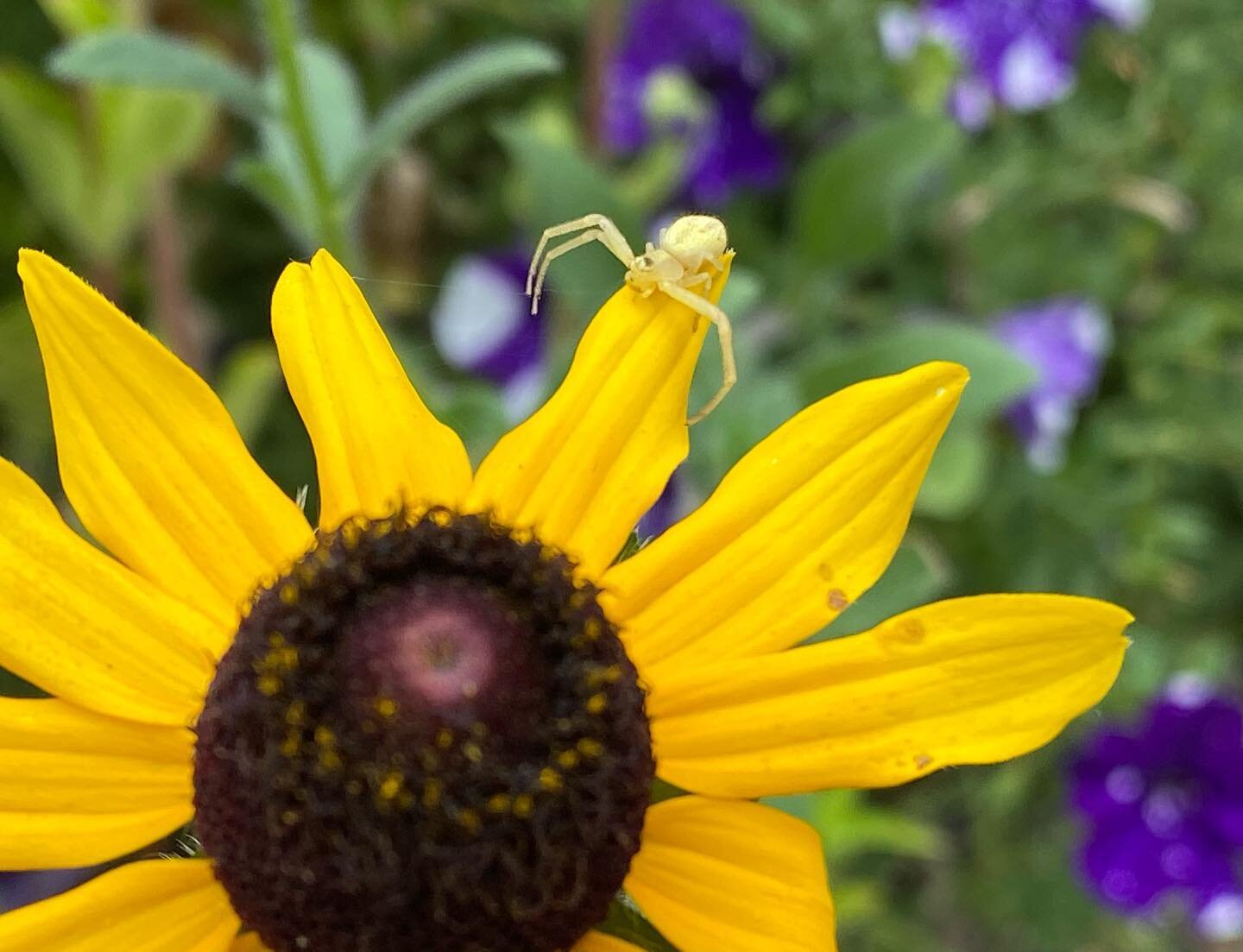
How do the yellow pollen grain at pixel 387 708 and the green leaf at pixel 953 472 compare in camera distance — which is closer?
the yellow pollen grain at pixel 387 708

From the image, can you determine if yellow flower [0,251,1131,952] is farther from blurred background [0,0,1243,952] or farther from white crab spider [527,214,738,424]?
blurred background [0,0,1243,952]

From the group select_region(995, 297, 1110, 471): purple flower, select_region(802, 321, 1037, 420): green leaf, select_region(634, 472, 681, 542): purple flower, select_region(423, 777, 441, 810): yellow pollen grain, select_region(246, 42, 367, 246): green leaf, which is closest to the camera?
select_region(423, 777, 441, 810): yellow pollen grain

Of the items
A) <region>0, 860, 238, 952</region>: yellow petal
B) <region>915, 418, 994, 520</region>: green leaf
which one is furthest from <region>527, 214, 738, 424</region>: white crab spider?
<region>915, 418, 994, 520</region>: green leaf

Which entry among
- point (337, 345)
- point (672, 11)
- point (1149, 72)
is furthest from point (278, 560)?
point (1149, 72)

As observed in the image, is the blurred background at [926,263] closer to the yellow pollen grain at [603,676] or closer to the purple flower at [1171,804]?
the purple flower at [1171,804]

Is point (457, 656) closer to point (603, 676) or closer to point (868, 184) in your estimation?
point (603, 676)

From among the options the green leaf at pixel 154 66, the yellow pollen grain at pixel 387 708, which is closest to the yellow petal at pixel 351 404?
the yellow pollen grain at pixel 387 708
